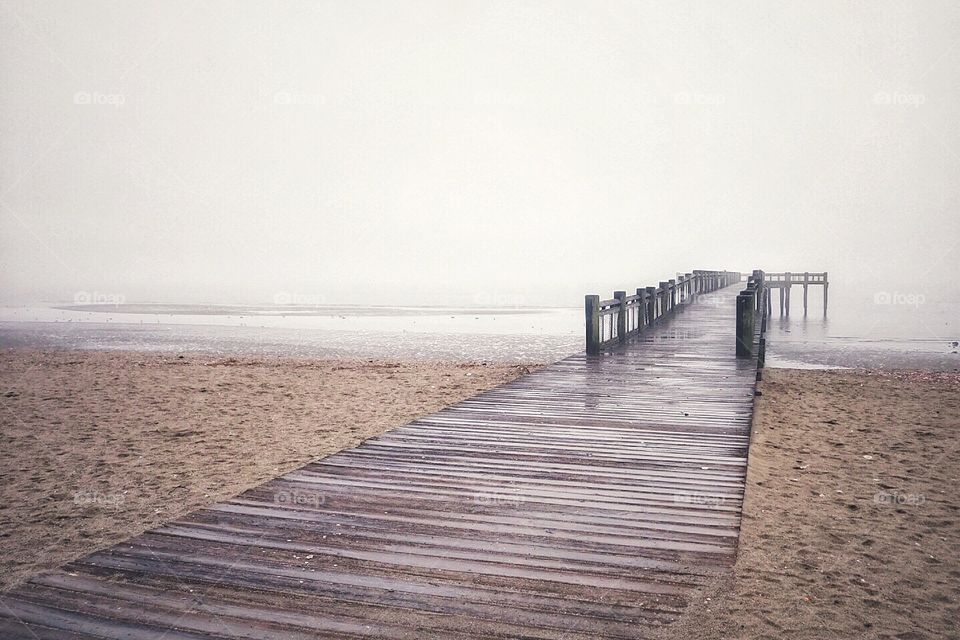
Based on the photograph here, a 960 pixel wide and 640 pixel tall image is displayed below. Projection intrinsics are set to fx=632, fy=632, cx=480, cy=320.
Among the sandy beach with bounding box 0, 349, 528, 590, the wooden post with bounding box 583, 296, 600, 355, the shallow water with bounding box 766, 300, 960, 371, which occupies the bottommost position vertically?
the sandy beach with bounding box 0, 349, 528, 590

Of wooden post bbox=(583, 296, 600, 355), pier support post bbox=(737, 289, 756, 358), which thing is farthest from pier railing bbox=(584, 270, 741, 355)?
pier support post bbox=(737, 289, 756, 358)

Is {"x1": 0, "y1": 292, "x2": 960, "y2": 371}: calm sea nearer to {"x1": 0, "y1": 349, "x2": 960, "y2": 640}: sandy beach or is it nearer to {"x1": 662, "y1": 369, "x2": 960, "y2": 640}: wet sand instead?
{"x1": 0, "y1": 349, "x2": 960, "y2": 640}: sandy beach

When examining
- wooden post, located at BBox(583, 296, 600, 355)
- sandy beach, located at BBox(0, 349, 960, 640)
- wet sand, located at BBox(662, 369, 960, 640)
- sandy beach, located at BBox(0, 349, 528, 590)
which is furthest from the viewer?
wooden post, located at BBox(583, 296, 600, 355)

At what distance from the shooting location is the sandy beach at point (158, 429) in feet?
20.9

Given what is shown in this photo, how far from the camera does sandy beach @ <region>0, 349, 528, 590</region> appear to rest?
6371 mm

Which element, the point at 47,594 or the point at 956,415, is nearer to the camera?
the point at 47,594

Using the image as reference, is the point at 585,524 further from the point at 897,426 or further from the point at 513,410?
the point at 897,426

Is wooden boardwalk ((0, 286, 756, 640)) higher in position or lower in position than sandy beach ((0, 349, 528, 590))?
higher

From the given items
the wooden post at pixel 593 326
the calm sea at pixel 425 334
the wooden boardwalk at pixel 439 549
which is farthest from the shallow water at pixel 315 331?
the wooden boardwalk at pixel 439 549

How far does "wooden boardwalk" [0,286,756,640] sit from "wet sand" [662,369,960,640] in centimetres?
43

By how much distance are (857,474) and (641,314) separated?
9093mm

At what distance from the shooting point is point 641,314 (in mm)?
16422

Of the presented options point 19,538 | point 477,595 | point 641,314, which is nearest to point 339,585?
point 477,595

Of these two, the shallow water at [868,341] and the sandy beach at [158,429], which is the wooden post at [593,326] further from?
the shallow water at [868,341]
